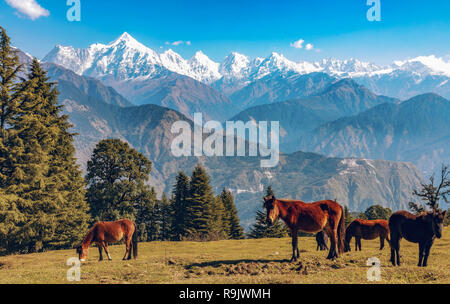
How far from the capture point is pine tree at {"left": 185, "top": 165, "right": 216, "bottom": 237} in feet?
206

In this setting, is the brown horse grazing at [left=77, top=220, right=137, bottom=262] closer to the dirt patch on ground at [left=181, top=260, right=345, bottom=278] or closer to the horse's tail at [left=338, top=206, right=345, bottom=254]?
the dirt patch on ground at [left=181, top=260, right=345, bottom=278]

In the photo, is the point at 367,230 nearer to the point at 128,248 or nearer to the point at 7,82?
the point at 128,248

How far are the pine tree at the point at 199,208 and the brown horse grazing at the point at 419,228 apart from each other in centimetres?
4642

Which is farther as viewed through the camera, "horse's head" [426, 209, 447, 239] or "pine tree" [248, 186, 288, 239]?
"pine tree" [248, 186, 288, 239]

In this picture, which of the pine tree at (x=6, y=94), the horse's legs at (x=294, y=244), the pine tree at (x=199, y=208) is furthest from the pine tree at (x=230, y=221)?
the horse's legs at (x=294, y=244)

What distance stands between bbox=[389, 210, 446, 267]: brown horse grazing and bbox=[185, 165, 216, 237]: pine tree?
46.4 metres

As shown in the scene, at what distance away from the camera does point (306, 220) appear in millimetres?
17156

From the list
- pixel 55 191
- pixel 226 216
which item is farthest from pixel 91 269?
pixel 226 216

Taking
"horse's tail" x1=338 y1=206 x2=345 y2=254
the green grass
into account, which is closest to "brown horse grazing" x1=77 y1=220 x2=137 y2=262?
the green grass

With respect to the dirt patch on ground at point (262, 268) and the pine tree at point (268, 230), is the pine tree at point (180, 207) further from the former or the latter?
the dirt patch on ground at point (262, 268)

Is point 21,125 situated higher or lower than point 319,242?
higher
